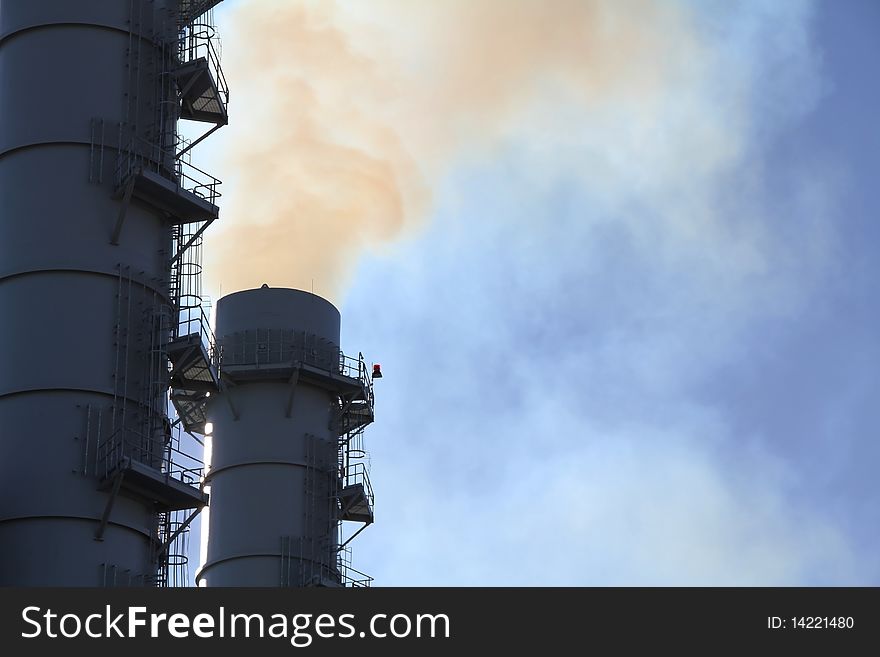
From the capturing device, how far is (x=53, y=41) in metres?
44.8

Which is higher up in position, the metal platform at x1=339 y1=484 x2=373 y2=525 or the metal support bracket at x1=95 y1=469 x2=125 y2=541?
the metal platform at x1=339 y1=484 x2=373 y2=525

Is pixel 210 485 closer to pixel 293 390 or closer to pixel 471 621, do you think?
pixel 293 390

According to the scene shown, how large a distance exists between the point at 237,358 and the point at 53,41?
18.2 meters

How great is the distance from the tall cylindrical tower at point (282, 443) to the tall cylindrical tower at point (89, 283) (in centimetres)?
1465

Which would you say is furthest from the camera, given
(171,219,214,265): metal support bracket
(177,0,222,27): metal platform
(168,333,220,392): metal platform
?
(177,0,222,27): metal platform

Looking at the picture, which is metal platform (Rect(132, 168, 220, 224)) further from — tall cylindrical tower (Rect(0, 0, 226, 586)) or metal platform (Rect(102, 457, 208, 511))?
metal platform (Rect(102, 457, 208, 511))

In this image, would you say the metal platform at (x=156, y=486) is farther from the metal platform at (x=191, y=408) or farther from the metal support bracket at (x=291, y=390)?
the metal support bracket at (x=291, y=390)

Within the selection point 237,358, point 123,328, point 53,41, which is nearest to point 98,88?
point 53,41

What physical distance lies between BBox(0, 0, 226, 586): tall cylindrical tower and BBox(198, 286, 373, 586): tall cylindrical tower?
1465 cm

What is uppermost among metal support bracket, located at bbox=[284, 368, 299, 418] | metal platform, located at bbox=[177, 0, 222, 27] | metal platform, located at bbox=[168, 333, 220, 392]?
metal platform, located at bbox=[177, 0, 222, 27]

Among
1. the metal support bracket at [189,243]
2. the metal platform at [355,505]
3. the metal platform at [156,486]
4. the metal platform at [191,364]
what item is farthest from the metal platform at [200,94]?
the metal platform at [355,505]

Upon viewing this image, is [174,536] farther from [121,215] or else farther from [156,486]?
[121,215]

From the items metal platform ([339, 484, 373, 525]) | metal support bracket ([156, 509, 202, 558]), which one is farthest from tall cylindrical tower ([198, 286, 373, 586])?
metal support bracket ([156, 509, 202, 558])

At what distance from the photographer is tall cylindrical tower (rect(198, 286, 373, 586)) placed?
5881 cm
